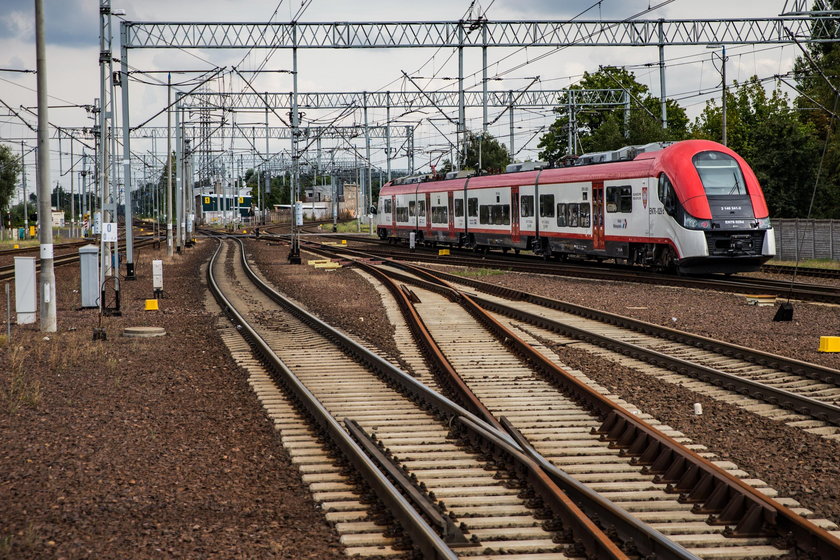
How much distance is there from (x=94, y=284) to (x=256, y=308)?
12.2ft

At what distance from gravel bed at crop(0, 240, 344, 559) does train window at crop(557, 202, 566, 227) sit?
58.7ft

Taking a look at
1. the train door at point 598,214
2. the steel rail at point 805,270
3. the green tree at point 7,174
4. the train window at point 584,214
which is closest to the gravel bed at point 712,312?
the train door at point 598,214

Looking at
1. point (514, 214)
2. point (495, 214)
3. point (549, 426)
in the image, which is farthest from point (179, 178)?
point (549, 426)

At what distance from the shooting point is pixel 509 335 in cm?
1454

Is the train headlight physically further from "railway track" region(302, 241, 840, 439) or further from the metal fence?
the metal fence

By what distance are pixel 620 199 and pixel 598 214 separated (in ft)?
4.67

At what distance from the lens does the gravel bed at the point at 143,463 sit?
19.7 feet

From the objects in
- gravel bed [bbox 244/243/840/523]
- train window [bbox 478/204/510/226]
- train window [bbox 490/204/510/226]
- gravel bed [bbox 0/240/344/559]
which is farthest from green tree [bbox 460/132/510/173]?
gravel bed [bbox 0/240/344/559]

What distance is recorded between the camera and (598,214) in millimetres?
28234

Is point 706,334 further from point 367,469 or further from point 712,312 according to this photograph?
point 367,469

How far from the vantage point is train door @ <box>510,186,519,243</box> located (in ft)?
115

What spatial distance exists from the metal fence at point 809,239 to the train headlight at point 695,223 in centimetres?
890

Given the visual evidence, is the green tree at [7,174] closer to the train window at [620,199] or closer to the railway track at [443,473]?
the train window at [620,199]

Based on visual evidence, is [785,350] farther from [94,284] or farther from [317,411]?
[94,284]
